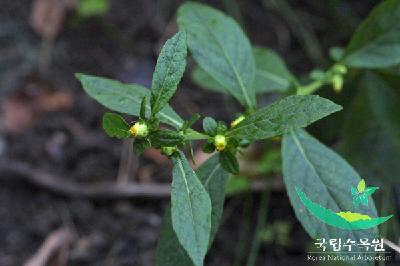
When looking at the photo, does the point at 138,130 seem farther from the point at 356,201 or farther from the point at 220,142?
the point at 356,201

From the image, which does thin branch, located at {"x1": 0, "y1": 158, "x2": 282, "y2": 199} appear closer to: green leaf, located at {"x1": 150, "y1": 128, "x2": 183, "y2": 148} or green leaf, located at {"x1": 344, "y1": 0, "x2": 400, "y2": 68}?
green leaf, located at {"x1": 344, "y1": 0, "x2": 400, "y2": 68}

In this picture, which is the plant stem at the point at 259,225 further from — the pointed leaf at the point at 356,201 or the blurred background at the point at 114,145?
the pointed leaf at the point at 356,201

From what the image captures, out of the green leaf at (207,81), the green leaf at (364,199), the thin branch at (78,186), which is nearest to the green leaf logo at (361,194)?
the green leaf at (364,199)

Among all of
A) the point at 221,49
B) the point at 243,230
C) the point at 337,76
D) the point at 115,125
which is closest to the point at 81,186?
the point at 243,230

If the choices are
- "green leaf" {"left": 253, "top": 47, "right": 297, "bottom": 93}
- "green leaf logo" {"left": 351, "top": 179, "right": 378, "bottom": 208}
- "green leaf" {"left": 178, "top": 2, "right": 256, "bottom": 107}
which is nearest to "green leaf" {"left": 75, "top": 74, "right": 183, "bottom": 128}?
"green leaf" {"left": 178, "top": 2, "right": 256, "bottom": 107}

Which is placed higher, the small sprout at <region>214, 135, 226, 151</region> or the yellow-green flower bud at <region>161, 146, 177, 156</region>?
the small sprout at <region>214, 135, 226, 151</region>

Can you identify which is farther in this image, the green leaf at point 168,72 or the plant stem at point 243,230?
the plant stem at point 243,230
